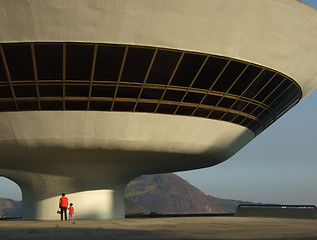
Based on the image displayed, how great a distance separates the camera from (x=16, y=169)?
25734 mm

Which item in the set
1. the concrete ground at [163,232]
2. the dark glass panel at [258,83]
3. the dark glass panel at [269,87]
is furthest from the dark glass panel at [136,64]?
the concrete ground at [163,232]

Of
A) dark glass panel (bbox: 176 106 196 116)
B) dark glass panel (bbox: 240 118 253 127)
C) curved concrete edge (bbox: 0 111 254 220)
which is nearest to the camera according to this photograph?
curved concrete edge (bbox: 0 111 254 220)

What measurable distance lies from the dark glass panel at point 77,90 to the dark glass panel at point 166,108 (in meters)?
3.51

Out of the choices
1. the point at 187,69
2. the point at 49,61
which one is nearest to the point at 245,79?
the point at 187,69

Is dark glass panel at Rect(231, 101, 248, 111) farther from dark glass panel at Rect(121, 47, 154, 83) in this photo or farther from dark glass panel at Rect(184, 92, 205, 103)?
dark glass panel at Rect(121, 47, 154, 83)

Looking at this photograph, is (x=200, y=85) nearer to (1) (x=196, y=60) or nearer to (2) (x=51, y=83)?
(1) (x=196, y=60)

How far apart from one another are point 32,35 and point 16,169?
1032cm

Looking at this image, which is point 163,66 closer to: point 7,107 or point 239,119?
point 239,119

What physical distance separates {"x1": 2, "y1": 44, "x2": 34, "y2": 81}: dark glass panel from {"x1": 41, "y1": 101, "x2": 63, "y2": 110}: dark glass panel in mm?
1376

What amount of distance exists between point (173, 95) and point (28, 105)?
21.1 ft

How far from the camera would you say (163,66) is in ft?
64.2

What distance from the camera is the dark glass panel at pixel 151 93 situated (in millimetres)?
20391

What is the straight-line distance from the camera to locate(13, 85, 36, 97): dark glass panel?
63.7 feet

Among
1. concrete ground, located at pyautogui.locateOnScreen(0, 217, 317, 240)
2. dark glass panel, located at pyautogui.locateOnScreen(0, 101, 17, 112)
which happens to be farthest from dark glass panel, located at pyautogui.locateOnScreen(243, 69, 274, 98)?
dark glass panel, located at pyautogui.locateOnScreen(0, 101, 17, 112)
